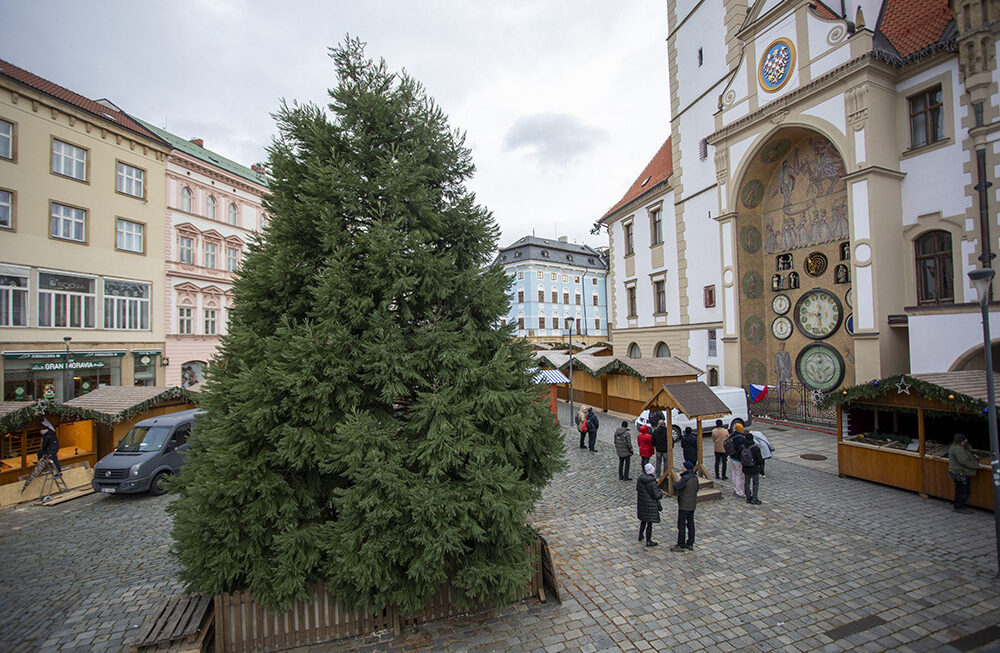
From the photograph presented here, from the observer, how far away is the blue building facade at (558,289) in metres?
59.9

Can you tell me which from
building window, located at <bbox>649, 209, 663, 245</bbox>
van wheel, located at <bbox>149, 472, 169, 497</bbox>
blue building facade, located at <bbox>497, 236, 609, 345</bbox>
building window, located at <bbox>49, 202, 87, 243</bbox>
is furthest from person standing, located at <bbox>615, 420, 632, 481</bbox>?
blue building facade, located at <bbox>497, 236, 609, 345</bbox>

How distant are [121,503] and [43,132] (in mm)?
20604

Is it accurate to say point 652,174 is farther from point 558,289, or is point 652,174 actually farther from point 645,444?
point 558,289

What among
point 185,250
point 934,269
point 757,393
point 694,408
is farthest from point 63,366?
point 934,269

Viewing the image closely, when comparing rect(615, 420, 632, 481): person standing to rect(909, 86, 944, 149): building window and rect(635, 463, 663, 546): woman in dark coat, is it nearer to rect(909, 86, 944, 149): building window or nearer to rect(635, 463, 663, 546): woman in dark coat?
rect(635, 463, 663, 546): woman in dark coat

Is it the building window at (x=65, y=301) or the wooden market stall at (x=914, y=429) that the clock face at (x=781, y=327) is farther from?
the building window at (x=65, y=301)

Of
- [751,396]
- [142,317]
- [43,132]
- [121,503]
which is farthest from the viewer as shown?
[142,317]

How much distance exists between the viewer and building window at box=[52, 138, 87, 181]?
73.3ft

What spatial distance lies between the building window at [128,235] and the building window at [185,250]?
7.47ft

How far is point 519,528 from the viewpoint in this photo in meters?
5.56

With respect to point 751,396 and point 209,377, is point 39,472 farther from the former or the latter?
point 751,396

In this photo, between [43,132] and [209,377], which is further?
[43,132]

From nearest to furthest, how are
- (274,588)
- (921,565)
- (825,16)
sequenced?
1. (274,588)
2. (921,565)
3. (825,16)

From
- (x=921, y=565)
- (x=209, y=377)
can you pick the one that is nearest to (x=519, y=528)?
(x=209, y=377)
